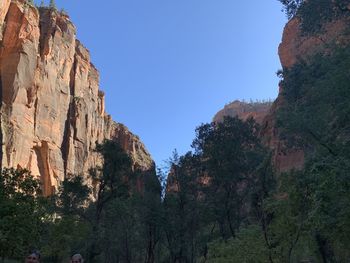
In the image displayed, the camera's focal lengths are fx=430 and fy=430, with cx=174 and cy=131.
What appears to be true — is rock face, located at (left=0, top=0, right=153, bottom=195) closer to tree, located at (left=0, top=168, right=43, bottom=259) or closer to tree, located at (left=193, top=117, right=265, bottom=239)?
tree, located at (left=193, top=117, right=265, bottom=239)

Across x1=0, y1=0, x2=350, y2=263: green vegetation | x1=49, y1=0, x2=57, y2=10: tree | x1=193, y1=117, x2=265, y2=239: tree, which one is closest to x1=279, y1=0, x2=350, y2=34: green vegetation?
x1=0, y1=0, x2=350, y2=263: green vegetation

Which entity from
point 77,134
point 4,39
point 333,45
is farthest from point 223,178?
point 77,134

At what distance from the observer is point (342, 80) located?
17969mm

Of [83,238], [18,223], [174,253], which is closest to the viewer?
[18,223]

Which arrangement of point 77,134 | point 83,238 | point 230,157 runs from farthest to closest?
1. point 77,134
2. point 230,157
3. point 83,238

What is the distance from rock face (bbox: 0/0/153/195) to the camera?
230 ft

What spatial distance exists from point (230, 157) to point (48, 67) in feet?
182

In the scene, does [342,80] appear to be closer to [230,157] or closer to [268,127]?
[230,157]

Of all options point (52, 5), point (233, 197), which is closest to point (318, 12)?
point (233, 197)

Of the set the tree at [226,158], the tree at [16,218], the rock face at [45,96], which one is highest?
the rock face at [45,96]

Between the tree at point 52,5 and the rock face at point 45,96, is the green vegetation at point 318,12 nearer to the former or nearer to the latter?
the rock face at point 45,96

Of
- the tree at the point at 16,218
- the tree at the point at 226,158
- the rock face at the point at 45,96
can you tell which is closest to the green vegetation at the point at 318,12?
the tree at the point at 16,218

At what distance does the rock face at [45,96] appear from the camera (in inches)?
2756

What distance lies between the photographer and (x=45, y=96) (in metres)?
81.1
